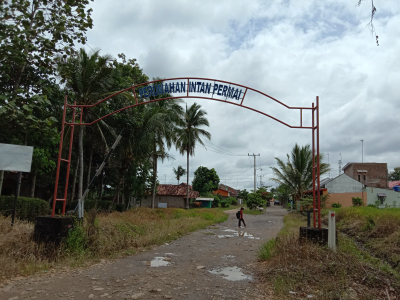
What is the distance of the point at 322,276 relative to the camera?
5.64 meters

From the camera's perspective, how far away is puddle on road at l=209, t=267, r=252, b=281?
20.4 ft

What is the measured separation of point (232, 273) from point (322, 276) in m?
1.81

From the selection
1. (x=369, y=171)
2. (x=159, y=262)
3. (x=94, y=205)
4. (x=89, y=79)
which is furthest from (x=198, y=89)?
(x=369, y=171)

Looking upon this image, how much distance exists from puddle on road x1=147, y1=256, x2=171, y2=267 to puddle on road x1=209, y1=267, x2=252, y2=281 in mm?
1243

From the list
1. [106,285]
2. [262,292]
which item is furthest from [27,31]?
[262,292]

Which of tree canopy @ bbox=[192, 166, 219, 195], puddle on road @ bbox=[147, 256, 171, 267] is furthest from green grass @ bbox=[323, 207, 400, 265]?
tree canopy @ bbox=[192, 166, 219, 195]

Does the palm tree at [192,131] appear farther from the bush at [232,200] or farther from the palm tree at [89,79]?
the bush at [232,200]

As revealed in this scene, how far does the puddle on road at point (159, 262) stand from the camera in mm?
7292

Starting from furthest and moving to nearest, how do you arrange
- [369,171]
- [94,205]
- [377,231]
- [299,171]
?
[369,171] < [299,171] < [94,205] < [377,231]

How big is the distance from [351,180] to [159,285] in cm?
3707

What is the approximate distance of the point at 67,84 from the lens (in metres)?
14.9

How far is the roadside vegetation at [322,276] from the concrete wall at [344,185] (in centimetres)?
3342

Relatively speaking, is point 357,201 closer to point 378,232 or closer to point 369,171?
point 378,232

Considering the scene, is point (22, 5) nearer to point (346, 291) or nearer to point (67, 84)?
point (67, 84)
